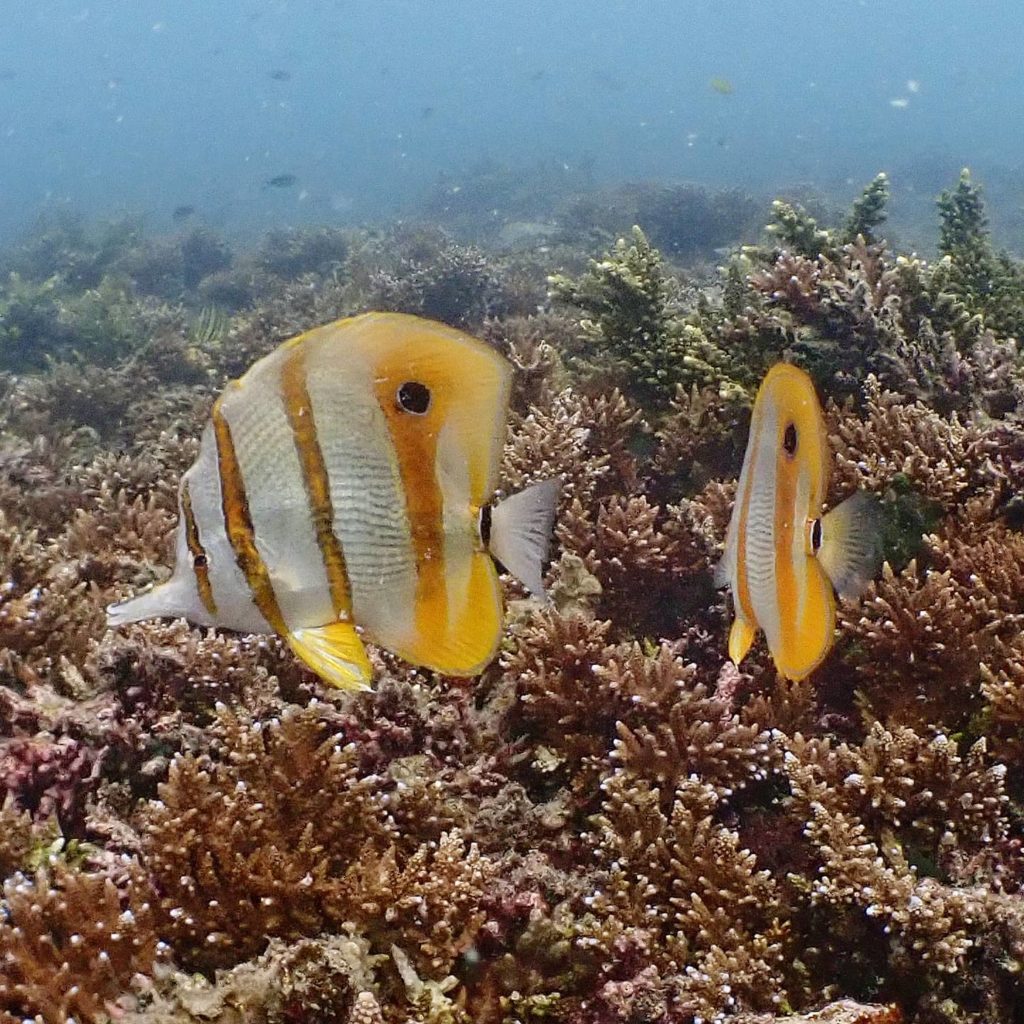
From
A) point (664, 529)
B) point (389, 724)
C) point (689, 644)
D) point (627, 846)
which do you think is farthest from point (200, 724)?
point (664, 529)

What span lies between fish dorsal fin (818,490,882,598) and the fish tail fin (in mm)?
1406

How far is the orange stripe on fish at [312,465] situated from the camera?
139cm

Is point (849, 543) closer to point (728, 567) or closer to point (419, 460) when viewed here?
point (728, 567)

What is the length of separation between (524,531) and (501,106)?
134m

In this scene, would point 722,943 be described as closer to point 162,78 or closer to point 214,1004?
point 214,1004

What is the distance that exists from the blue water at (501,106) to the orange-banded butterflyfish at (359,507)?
32.9 metres

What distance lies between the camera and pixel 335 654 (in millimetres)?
1453

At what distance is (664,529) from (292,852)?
102 inches

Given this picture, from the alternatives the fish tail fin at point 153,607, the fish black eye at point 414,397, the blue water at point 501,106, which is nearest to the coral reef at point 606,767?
the fish tail fin at point 153,607

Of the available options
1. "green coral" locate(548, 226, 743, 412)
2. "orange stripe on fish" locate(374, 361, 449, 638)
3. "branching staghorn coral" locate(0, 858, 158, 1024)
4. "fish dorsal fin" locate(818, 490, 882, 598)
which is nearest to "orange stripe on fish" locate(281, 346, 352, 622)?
"orange stripe on fish" locate(374, 361, 449, 638)

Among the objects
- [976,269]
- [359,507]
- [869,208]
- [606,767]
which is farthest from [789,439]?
[869,208]

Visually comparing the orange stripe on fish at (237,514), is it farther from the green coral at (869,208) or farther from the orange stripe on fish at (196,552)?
the green coral at (869,208)

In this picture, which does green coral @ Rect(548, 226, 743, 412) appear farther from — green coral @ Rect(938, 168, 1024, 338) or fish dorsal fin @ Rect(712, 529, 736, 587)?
fish dorsal fin @ Rect(712, 529, 736, 587)

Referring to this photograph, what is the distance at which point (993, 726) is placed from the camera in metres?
3.18
